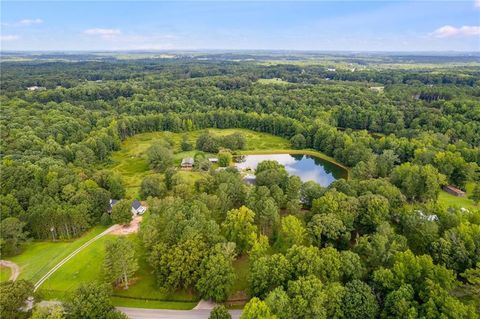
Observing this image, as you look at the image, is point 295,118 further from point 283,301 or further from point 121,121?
point 283,301

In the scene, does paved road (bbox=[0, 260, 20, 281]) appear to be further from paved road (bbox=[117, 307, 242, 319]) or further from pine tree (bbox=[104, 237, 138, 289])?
paved road (bbox=[117, 307, 242, 319])

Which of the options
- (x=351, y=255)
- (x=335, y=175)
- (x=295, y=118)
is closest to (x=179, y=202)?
(x=351, y=255)

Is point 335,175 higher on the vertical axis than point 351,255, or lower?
lower

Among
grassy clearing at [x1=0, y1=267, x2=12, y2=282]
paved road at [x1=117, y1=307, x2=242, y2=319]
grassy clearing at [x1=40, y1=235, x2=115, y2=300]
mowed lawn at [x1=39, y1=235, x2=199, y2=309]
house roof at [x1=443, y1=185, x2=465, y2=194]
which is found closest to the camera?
paved road at [x1=117, y1=307, x2=242, y2=319]

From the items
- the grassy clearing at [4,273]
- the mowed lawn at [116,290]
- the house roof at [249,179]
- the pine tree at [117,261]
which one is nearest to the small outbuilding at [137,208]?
the mowed lawn at [116,290]

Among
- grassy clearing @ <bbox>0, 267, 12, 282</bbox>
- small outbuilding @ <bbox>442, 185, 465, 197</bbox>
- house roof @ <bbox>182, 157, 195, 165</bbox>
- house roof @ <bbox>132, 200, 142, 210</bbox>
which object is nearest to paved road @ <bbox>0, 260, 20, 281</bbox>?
grassy clearing @ <bbox>0, 267, 12, 282</bbox>

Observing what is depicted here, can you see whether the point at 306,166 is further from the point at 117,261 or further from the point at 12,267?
the point at 12,267

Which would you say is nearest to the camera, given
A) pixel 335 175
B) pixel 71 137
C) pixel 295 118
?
pixel 335 175
